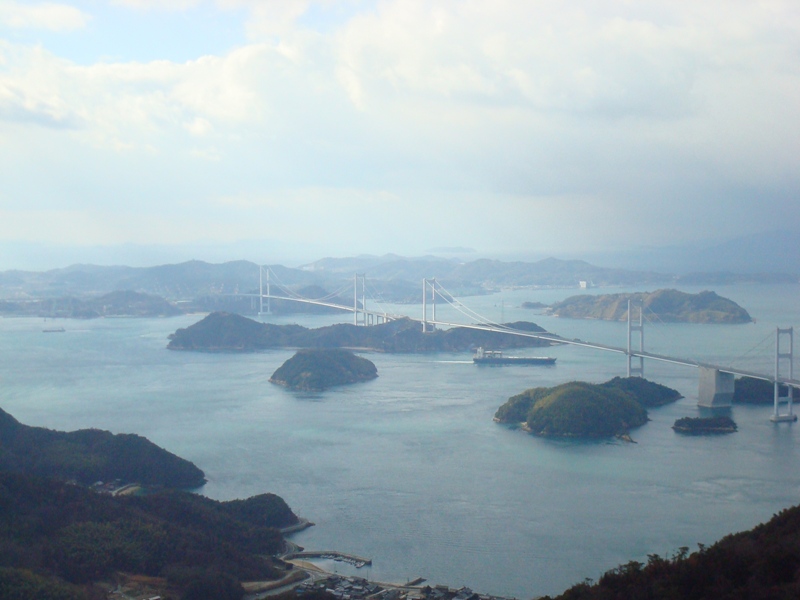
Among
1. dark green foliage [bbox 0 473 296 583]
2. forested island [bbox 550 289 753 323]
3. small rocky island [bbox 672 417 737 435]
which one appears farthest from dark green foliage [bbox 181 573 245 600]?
forested island [bbox 550 289 753 323]

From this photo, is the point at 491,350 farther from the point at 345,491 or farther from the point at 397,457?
the point at 345,491

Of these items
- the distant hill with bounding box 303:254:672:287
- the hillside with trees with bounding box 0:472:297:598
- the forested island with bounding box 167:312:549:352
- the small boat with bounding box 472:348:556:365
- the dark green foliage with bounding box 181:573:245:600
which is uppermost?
the distant hill with bounding box 303:254:672:287

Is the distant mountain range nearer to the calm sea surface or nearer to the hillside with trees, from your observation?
the calm sea surface

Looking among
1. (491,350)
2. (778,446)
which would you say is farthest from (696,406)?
(491,350)

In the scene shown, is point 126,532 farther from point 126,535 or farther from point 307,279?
point 307,279

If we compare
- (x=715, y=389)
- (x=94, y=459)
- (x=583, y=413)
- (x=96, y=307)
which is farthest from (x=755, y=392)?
(x=96, y=307)

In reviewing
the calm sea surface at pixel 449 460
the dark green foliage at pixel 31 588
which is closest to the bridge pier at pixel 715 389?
the calm sea surface at pixel 449 460
